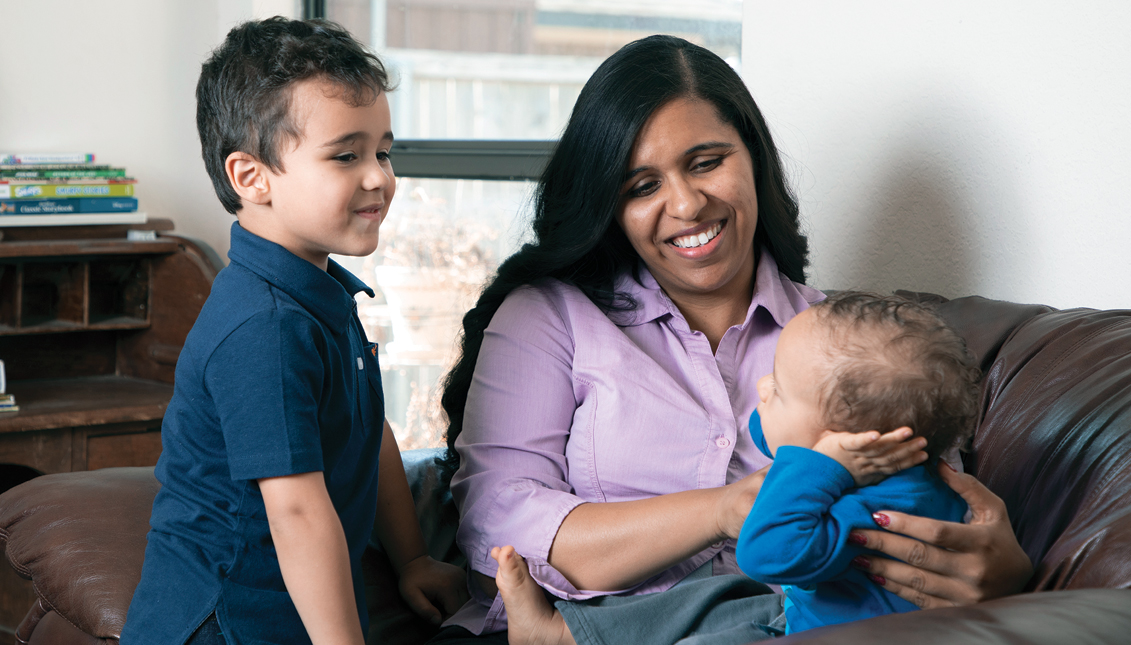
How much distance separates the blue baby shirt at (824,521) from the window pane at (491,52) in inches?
69.9

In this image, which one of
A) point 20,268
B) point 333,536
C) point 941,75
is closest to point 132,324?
point 20,268

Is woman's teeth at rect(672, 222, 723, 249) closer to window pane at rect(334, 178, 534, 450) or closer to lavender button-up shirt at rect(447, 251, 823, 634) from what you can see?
lavender button-up shirt at rect(447, 251, 823, 634)

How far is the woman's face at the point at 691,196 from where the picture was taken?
4.20ft

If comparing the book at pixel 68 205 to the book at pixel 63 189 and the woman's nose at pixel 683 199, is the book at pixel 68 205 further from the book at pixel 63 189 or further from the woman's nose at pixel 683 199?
the woman's nose at pixel 683 199

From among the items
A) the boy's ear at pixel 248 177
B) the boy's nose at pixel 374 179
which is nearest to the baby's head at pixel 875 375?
the boy's nose at pixel 374 179

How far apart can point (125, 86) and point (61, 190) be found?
44 cm

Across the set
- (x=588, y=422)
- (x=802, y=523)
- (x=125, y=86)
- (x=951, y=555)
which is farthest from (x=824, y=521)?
(x=125, y=86)

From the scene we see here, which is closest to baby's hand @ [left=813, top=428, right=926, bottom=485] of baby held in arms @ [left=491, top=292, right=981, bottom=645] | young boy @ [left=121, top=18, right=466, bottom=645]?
baby held in arms @ [left=491, top=292, right=981, bottom=645]

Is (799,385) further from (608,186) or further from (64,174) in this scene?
(64,174)

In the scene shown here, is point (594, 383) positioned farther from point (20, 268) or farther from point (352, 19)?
point (352, 19)

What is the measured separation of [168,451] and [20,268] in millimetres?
1707

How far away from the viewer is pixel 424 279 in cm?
294

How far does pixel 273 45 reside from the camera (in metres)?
1.05

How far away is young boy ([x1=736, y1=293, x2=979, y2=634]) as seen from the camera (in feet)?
2.80
